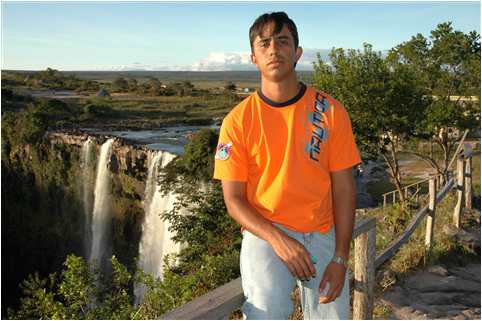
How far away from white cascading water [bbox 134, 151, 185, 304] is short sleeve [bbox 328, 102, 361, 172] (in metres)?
20.6

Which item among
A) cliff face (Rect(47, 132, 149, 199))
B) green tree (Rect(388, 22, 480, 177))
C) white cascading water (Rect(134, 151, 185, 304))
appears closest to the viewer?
green tree (Rect(388, 22, 480, 177))

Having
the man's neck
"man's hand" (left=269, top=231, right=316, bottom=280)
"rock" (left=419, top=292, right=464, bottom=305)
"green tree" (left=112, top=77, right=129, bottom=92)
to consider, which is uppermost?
"green tree" (left=112, top=77, right=129, bottom=92)

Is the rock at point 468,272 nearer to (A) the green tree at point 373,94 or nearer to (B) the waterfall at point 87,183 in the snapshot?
(A) the green tree at point 373,94

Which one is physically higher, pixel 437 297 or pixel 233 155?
pixel 233 155

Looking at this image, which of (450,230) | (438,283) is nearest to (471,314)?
(438,283)

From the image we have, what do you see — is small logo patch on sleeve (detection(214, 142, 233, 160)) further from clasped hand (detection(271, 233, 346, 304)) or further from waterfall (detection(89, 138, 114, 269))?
waterfall (detection(89, 138, 114, 269))

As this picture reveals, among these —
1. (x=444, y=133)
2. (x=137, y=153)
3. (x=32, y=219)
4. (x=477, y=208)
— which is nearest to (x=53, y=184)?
(x=32, y=219)

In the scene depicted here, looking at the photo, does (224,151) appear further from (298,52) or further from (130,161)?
(130,161)

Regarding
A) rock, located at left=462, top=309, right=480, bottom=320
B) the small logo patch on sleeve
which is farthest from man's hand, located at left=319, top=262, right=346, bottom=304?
rock, located at left=462, top=309, right=480, bottom=320

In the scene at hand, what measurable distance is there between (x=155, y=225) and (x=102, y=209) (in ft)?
30.1

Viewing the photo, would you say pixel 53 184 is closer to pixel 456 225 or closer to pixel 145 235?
pixel 145 235

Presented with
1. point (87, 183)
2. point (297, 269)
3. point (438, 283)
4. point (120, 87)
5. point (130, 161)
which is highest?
point (120, 87)

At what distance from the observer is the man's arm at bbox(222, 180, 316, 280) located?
2047 mm

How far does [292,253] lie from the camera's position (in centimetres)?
A: 205
